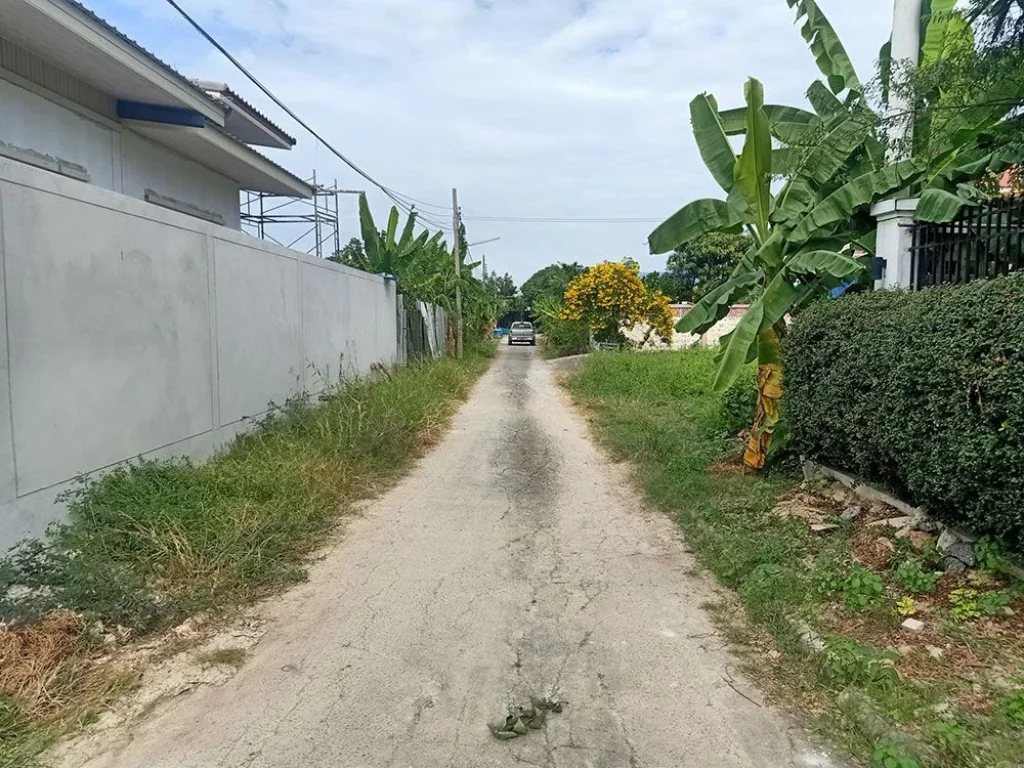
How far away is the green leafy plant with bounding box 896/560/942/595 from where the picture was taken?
4199 mm

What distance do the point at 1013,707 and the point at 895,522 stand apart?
2.23 m

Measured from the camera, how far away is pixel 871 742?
291 cm

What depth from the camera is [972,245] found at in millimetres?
5355

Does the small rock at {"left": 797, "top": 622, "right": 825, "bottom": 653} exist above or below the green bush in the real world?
below

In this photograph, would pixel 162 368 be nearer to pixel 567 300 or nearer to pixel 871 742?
pixel 871 742

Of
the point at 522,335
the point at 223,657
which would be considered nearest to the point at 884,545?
the point at 223,657

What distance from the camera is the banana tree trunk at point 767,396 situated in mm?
7180

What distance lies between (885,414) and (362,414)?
578cm

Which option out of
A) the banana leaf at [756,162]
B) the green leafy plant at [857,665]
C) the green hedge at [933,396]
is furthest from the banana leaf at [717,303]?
the green leafy plant at [857,665]

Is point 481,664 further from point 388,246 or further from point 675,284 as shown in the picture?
point 675,284

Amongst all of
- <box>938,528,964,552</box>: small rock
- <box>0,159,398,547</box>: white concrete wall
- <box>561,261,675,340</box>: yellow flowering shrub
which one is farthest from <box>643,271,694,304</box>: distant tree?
<box>938,528,964,552</box>: small rock

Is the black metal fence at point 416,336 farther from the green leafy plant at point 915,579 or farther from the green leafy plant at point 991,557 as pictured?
the green leafy plant at point 991,557

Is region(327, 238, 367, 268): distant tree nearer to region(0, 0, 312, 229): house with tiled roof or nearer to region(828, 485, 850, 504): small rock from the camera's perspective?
region(0, 0, 312, 229): house with tiled roof

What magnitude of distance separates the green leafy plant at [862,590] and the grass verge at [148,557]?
3473 millimetres
